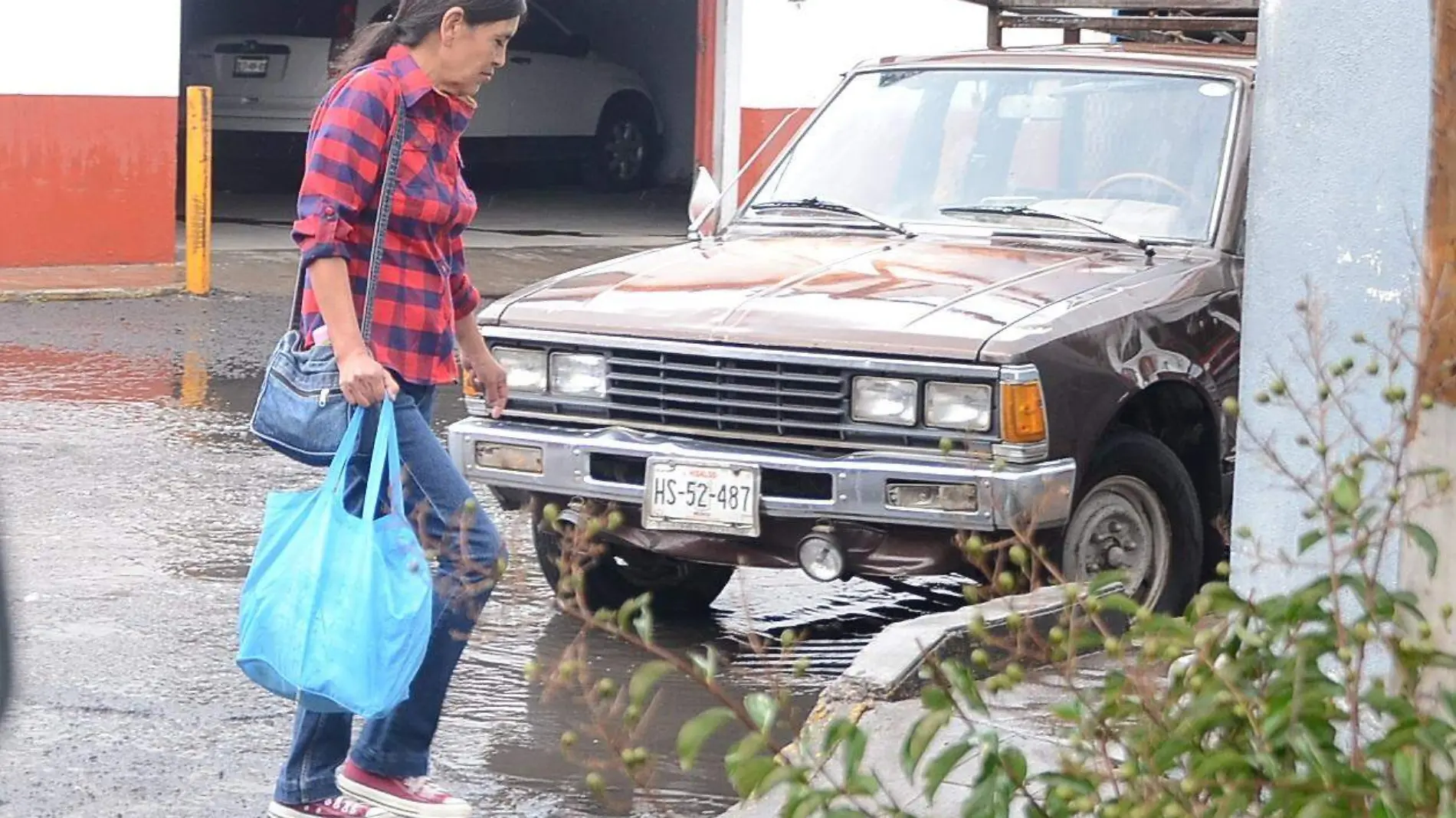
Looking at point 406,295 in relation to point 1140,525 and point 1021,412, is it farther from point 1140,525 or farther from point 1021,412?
point 1140,525

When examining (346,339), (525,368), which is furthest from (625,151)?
(346,339)

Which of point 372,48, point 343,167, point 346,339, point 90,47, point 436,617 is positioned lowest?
point 436,617

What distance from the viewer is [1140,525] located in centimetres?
651

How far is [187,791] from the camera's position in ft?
17.0

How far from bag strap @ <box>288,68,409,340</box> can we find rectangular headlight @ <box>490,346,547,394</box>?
5.62ft

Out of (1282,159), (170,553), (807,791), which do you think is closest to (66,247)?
(170,553)

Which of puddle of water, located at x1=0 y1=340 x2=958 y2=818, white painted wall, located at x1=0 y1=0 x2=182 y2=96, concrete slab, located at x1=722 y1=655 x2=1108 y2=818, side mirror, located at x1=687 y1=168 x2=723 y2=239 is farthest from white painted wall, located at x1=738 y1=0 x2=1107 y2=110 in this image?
concrete slab, located at x1=722 y1=655 x2=1108 y2=818

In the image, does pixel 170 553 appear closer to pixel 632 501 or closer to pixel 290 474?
pixel 290 474

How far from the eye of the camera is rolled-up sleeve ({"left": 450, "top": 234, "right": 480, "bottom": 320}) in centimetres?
511

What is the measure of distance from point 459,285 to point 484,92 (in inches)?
653

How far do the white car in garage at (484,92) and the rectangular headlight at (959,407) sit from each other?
1370cm

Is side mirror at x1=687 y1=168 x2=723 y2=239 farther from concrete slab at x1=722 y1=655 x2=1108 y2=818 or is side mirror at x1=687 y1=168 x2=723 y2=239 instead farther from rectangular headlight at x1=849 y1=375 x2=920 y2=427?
concrete slab at x1=722 y1=655 x2=1108 y2=818

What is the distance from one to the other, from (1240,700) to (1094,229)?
13.9 ft

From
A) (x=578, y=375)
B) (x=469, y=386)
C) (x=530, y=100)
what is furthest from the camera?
(x=530, y=100)
